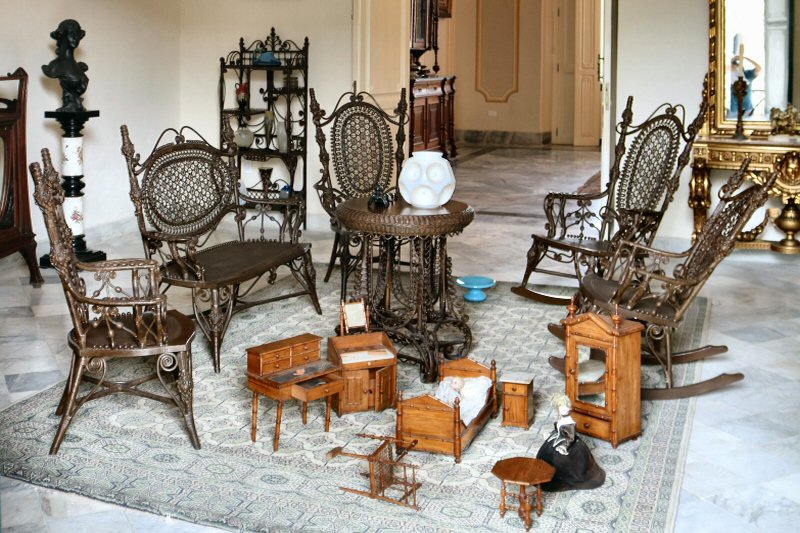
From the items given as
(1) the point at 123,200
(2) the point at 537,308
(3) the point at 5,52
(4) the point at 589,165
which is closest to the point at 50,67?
(3) the point at 5,52

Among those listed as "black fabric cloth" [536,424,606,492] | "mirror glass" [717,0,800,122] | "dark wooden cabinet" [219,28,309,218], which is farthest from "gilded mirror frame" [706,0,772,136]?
"black fabric cloth" [536,424,606,492]

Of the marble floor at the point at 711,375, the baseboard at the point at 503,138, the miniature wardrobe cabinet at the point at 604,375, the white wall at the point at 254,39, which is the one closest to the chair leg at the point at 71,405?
the marble floor at the point at 711,375

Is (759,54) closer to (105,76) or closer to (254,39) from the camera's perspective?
(254,39)

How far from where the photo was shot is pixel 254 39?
28.8ft

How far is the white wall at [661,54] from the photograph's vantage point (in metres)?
7.61

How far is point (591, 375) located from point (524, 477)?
87 cm

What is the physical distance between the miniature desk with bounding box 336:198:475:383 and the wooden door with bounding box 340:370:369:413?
1.78 ft

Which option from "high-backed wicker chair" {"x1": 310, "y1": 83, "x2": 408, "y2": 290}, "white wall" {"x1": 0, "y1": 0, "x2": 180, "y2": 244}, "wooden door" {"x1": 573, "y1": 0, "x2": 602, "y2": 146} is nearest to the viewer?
"high-backed wicker chair" {"x1": 310, "y1": 83, "x2": 408, "y2": 290}

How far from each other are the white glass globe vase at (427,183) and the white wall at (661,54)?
308cm

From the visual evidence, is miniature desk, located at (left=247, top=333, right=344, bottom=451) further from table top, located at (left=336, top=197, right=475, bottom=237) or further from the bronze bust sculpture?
the bronze bust sculpture

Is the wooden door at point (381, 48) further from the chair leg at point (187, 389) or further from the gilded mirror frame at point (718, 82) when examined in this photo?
the chair leg at point (187, 389)

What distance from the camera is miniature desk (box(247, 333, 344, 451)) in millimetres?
4133

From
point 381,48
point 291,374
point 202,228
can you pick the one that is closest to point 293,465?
point 291,374

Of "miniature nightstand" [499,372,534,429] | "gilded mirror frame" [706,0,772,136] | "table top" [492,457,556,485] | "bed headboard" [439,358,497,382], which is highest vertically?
"gilded mirror frame" [706,0,772,136]
